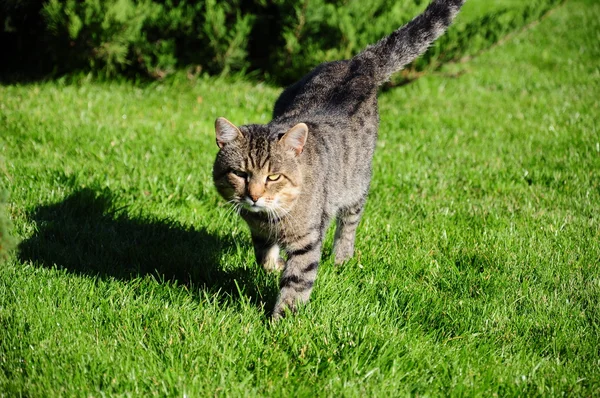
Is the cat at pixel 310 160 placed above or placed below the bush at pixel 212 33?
below

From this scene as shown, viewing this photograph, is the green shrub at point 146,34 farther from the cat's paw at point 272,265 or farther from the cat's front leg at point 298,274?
the cat's front leg at point 298,274

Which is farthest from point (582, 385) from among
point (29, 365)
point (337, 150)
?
point (29, 365)

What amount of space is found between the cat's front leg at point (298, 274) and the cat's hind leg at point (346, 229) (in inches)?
24.4

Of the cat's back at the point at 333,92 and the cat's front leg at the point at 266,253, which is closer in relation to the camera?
the cat's front leg at the point at 266,253

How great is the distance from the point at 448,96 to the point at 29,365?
676 centimetres

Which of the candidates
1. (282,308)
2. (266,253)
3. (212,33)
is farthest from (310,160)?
(212,33)

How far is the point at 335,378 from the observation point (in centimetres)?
290

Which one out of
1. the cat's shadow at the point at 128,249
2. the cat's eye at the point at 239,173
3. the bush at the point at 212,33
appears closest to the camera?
the cat's eye at the point at 239,173

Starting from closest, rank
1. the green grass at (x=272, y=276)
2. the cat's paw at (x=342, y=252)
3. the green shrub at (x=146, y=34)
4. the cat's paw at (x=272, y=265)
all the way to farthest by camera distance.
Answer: the green grass at (x=272, y=276) → the cat's paw at (x=272, y=265) → the cat's paw at (x=342, y=252) → the green shrub at (x=146, y=34)

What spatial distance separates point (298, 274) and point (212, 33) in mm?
4863

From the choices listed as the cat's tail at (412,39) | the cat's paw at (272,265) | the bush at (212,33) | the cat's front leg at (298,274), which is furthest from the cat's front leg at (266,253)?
the bush at (212,33)

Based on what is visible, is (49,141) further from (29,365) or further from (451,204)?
(451,204)

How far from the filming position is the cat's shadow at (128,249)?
3.84m

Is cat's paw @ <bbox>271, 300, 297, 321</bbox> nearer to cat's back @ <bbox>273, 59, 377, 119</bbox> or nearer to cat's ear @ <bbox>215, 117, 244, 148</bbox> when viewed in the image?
cat's ear @ <bbox>215, 117, 244, 148</bbox>
